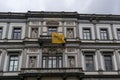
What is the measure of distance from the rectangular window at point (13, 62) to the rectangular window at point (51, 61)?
3.90 m

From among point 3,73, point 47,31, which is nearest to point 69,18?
point 47,31

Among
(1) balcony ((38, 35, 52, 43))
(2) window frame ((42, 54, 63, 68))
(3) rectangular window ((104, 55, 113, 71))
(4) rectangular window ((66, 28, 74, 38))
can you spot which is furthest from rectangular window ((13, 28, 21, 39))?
(3) rectangular window ((104, 55, 113, 71))

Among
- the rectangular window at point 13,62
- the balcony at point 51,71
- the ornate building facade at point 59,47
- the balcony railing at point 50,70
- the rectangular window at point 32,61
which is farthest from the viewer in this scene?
the rectangular window at point 13,62

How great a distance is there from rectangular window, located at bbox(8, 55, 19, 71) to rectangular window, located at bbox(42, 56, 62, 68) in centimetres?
390

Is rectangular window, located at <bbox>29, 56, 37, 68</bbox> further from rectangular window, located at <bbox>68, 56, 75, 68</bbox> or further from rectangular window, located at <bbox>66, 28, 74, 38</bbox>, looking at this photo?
rectangular window, located at <bbox>66, 28, 74, 38</bbox>

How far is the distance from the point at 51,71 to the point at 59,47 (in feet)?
14.3

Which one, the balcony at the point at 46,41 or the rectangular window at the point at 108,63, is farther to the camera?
the balcony at the point at 46,41

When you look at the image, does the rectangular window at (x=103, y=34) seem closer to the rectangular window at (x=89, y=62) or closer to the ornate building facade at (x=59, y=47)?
the ornate building facade at (x=59, y=47)

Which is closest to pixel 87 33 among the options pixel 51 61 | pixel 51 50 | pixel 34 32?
pixel 51 50

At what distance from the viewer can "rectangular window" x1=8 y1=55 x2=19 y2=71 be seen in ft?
107

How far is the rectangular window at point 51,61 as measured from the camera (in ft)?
107

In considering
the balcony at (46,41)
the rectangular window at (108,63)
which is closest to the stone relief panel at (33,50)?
the balcony at (46,41)

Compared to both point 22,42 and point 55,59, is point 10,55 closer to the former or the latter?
point 22,42

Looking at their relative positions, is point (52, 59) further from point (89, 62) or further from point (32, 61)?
point (89, 62)
